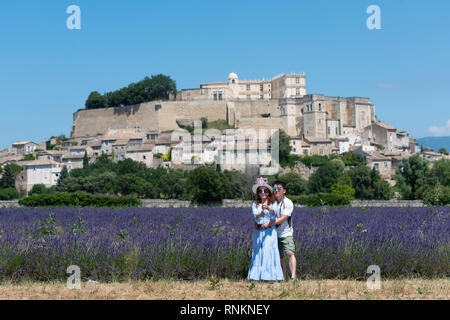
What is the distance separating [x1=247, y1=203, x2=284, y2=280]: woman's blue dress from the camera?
6.01 m

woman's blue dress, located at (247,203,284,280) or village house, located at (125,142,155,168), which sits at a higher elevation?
village house, located at (125,142,155,168)

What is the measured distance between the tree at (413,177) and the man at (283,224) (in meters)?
26.7

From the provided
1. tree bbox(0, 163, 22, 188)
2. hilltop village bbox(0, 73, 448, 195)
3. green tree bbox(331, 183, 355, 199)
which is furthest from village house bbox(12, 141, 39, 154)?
green tree bbox(331, 183, 355, 199)

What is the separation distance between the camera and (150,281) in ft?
19.7

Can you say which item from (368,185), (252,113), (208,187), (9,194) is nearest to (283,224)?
(208,187)

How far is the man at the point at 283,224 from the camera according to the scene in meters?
6.09

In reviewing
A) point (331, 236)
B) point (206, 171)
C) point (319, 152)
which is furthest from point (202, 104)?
point (331, 236)

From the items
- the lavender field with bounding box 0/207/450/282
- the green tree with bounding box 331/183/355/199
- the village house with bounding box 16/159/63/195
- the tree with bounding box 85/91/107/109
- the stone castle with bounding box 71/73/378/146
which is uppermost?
the tree with bounding box 85/91/107/109

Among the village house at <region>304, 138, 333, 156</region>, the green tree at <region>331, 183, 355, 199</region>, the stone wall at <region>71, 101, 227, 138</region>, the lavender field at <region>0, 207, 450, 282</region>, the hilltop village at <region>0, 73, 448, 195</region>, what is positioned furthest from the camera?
the stone wall at <region>71, 101, 227, 138</region>

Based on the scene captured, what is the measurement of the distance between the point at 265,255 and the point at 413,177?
93.5 feet

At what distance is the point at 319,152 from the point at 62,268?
179 ft

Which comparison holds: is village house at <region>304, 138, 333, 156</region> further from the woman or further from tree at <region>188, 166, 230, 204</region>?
the woman

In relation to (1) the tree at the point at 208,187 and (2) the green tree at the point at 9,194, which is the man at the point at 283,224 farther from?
(2) the green tree at the point at 9,194

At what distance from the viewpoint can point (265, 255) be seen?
602 centimetres
